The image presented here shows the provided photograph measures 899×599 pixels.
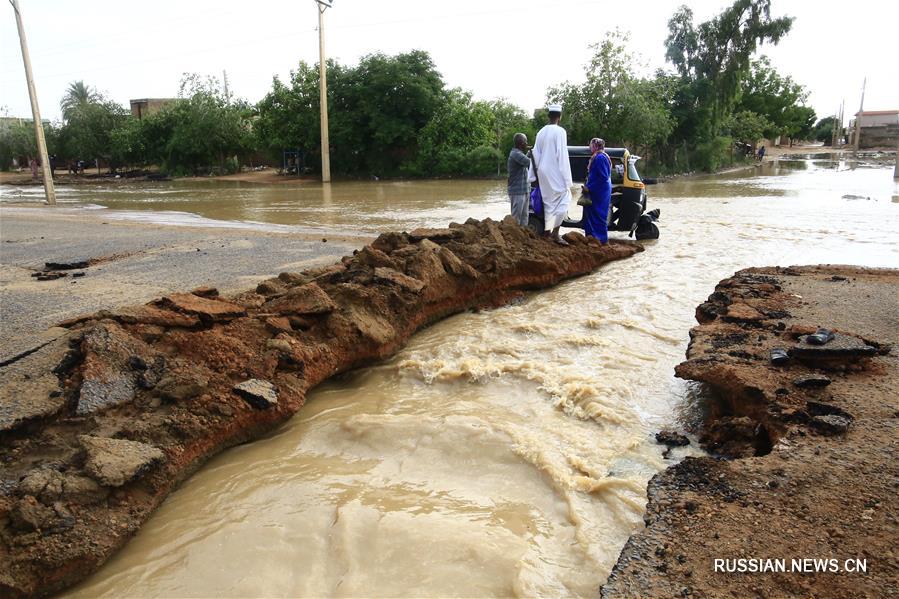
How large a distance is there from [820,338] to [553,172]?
512 centimetres

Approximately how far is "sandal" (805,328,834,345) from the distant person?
4981mm

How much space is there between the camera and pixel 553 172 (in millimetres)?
8227

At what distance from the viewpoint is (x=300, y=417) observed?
3854 millimetres

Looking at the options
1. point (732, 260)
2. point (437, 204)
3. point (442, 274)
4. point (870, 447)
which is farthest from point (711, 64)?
point (870, 447)

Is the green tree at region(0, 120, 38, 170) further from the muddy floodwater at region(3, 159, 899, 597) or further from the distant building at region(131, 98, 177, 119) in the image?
the muddy floodwater at region(3, 159, 899, 597)

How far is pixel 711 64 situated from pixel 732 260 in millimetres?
32738

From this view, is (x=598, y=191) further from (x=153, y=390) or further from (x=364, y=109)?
(x=364, y=109)

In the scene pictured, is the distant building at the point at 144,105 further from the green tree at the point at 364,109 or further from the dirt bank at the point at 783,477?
the dirt bank at the point at 783,477

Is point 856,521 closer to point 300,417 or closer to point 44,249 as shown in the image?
point 300,417

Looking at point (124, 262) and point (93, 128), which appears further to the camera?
point (93, 128)

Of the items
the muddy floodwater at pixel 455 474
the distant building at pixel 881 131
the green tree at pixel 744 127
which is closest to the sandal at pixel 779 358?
the muddy floodwater at pixel 455 474

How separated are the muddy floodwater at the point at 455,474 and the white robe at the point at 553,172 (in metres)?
2.24

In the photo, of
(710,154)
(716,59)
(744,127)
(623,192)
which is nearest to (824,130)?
(744,127)

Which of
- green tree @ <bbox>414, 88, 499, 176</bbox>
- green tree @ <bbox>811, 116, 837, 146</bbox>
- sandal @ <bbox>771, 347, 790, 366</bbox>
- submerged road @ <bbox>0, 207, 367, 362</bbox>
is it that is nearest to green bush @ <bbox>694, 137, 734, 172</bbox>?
green tree @ <bbox>414, 88, 499, 176</bbox>
